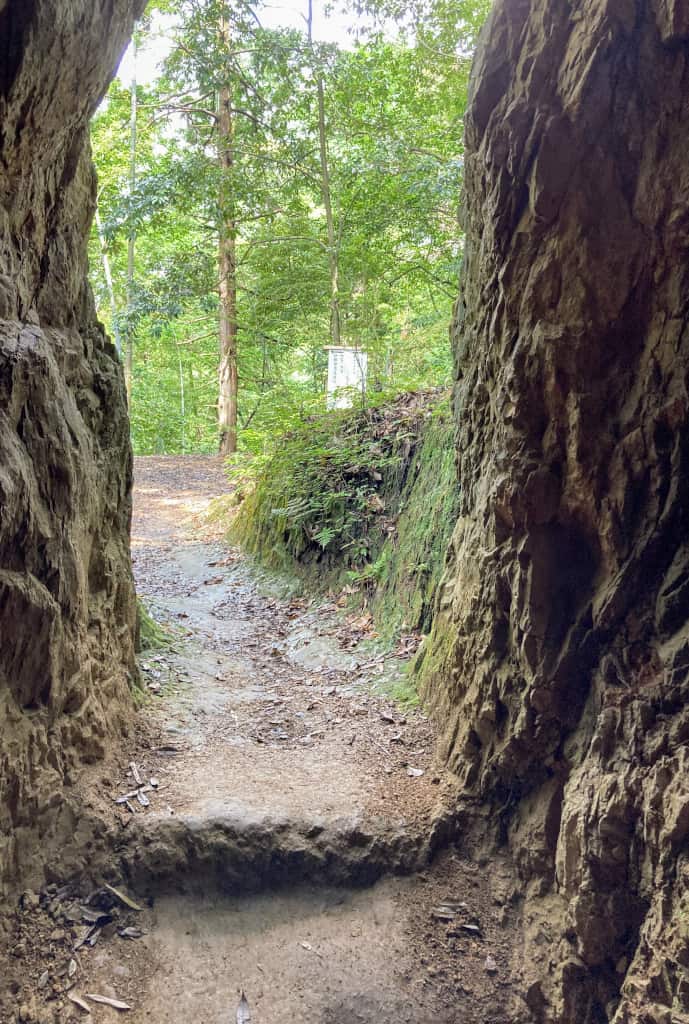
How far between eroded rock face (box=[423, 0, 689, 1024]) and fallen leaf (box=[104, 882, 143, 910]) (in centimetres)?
192

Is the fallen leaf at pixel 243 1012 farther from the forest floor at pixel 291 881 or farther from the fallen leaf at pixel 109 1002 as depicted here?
the fallen leaf at pixel 109 1002

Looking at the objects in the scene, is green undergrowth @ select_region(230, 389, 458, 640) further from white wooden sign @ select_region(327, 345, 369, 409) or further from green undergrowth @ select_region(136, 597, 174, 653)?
green undergrowth @ select_region(136, 597, 174, 653)

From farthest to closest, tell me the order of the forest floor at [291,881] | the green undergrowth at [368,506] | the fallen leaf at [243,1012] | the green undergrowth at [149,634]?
the green undergrowth at [368,506] < the green undergrowth at [149,634] < the forest floor at [291,881] < the fallen leaf at [243,1012]

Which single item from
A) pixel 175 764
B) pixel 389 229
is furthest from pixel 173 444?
pixel 175 764

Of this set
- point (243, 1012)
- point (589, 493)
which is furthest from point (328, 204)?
point (243, 1012)

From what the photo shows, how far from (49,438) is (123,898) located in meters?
2.38

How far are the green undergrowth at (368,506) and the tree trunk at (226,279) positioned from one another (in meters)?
5.19

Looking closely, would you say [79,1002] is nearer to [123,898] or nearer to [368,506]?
[123,898]

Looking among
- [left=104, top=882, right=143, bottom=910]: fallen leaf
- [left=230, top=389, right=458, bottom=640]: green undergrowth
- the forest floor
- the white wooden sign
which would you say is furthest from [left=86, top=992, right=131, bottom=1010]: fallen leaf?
the white wooden sign

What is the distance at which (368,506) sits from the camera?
284 inches

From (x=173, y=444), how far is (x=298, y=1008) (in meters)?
23.5

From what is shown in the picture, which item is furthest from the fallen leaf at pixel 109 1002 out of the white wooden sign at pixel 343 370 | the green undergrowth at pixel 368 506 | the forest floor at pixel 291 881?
the white wooden sign at pixel 343 370

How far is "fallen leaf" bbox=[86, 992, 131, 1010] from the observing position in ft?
9.68

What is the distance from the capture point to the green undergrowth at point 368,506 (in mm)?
5902
